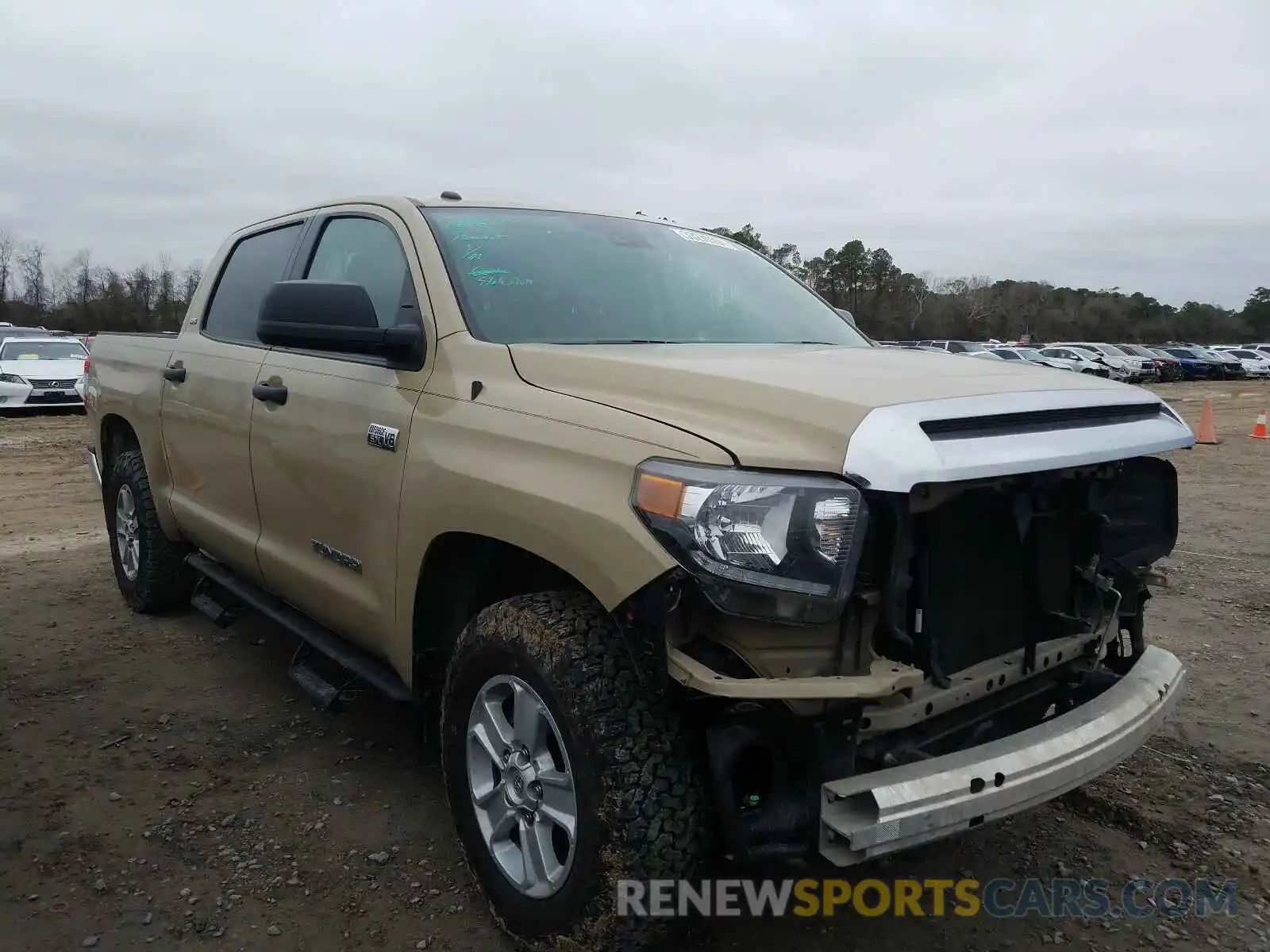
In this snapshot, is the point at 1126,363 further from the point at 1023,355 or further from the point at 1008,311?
the point at 1008,311

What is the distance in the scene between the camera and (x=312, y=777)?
3393 mm

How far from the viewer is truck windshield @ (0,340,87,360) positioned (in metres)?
17.3

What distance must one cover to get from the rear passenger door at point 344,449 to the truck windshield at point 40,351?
16443 mm

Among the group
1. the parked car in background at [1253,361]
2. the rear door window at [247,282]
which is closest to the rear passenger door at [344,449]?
the rear door window at [247,282]

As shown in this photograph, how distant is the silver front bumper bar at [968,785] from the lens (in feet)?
6.16

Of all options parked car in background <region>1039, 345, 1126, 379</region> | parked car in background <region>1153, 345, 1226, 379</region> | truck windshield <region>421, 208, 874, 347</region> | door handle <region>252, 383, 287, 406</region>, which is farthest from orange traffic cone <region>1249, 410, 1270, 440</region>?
parked car in background <region>1153, 345, 1226, 379</region>

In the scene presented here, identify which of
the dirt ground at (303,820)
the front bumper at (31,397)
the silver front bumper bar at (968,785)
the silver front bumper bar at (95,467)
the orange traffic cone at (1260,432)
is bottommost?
the front bumper at (31,397)

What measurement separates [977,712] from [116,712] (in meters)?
3.39

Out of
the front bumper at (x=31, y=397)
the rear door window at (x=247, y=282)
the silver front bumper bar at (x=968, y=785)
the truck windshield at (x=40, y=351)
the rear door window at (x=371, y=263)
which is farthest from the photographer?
the truck windshield at (x=40, y=351)

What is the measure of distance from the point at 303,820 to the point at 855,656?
203 cm

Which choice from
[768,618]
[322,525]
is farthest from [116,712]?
[768,618]

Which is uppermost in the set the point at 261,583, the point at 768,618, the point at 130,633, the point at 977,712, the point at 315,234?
the point at 315,234

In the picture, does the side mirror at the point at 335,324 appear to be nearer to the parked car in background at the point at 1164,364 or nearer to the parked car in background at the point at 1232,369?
the parked car in background at the point at 1164,364

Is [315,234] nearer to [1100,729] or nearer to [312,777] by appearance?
[312,777]
